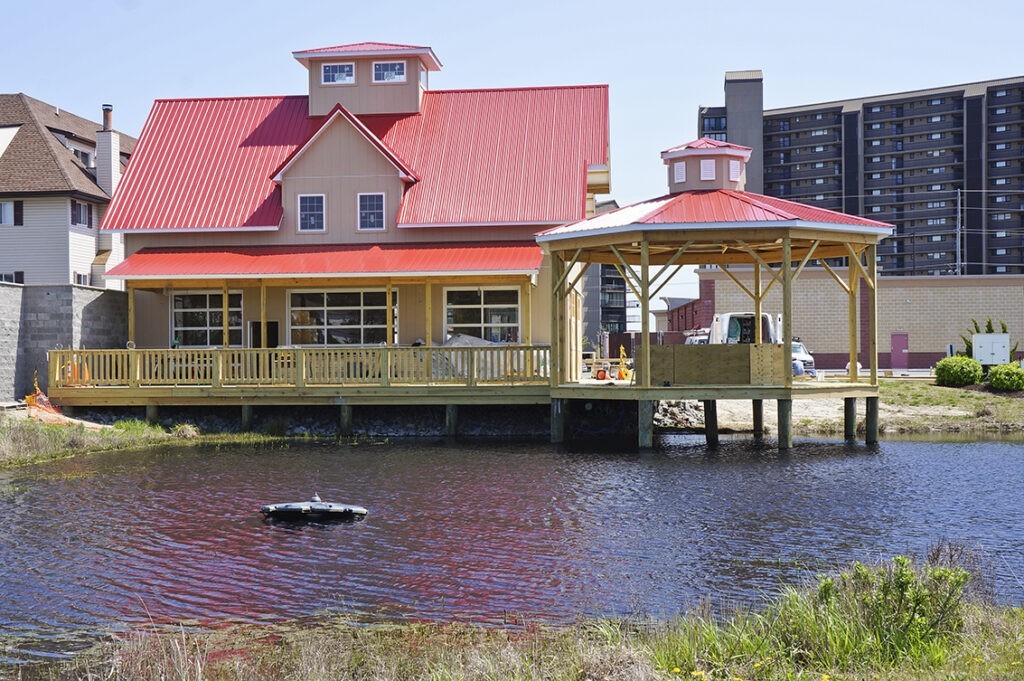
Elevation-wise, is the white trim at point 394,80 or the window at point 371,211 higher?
the white trim at point 394,80

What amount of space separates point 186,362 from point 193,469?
7.78 meters

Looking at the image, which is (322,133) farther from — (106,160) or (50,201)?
(106,160)

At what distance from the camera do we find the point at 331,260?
31953 mm

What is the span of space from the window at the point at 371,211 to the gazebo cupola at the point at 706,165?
9754 millimetres

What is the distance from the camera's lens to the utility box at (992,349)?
135ft

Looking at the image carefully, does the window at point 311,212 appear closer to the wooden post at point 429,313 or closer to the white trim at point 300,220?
the white trim at point 300,220

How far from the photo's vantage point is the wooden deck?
28.2m

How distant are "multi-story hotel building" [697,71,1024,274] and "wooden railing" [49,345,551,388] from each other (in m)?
78.4

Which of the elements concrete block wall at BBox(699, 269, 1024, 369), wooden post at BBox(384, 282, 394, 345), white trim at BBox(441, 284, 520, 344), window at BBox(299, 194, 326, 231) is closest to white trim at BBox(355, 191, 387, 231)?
window at BBox(299, 194, 326, 231)

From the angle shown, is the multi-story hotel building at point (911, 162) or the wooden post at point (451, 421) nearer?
the wooden post at point (451, 421)

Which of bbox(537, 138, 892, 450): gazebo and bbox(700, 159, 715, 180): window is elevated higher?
bbox(700, 159, 715, 180): window

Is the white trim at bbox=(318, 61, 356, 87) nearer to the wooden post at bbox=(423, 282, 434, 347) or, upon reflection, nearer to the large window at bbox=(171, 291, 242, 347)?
the large window at bbox=(171, 291, 242, 347)

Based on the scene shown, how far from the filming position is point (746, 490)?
1897 centimetres

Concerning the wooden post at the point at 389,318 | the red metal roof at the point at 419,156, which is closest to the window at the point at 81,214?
the red metal roof at the point at 419,156
